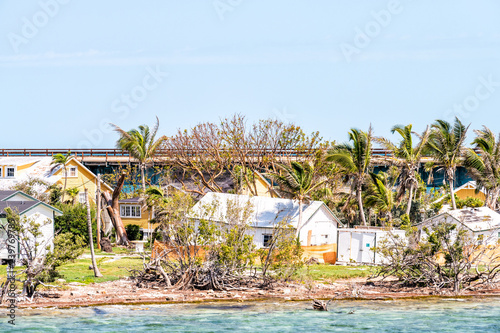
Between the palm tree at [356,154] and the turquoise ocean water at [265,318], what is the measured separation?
1545 centimetres

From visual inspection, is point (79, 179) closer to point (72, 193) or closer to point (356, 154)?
point (72, 193)

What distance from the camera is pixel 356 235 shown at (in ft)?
131

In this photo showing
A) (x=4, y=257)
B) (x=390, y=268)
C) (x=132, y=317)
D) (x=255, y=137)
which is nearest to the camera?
(x=132, y=317)

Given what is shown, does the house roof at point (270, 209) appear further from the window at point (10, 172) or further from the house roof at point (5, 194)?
the window at point (10, 172)

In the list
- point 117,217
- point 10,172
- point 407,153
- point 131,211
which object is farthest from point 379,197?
point 10,172

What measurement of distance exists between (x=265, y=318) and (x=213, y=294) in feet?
13.4

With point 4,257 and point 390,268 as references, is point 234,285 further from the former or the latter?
point 4,257

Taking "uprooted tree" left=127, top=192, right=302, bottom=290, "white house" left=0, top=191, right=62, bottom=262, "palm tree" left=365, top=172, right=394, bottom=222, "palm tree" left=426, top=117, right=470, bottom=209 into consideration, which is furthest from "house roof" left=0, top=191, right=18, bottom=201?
"palm tree" left=426, top=117, right=470, bottom=209

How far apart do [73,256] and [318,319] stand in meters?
10.3

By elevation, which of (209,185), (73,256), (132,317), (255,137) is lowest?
(132,317)

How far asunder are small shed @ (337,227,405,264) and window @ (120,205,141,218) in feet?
69.8

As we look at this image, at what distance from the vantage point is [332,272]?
37.3 metres

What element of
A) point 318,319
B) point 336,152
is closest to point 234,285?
point 318,319

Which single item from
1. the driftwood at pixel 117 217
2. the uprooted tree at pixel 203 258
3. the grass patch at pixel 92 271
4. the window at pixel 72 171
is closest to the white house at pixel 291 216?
the grass patch at pixel 92 271
